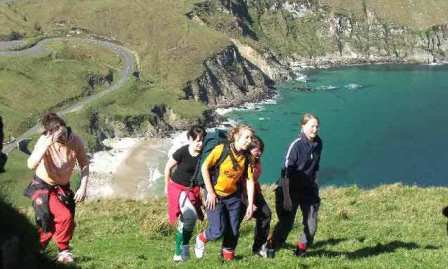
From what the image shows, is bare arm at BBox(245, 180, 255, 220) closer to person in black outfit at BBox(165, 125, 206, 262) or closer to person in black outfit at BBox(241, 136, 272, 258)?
person in black outfit at BBox(241, 136, 272, 258)

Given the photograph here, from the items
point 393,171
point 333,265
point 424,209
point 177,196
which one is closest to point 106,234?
point 177,196

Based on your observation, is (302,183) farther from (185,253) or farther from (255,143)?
(185,253)

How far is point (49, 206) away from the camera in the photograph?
11.4m

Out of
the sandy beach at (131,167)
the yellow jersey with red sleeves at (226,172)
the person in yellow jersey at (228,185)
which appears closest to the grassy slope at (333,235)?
the person in yellow jersey at (228,185)

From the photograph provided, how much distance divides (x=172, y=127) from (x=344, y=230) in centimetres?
18215

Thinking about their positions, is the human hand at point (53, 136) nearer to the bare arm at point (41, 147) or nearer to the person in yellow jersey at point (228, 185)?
the bare arm at point (41, 147)

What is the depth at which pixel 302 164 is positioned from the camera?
517 inches

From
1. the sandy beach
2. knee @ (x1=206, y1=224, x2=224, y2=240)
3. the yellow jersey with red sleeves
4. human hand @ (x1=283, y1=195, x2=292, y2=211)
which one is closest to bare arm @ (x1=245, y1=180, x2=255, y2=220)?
the yellow jersey with red sleeves

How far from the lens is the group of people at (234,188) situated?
12.1 m

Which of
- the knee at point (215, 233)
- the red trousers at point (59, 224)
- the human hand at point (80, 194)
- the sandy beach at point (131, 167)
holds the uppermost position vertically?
the human hand at point (80, 194)

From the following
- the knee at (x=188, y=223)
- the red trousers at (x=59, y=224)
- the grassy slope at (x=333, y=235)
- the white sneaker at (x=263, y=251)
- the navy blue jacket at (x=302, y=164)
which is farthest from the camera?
the white sneaker at (x=263, y=251)

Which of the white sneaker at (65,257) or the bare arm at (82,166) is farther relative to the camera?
the bare arm at (82,166)

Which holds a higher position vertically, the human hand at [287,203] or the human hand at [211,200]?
the human hand at [211,200]

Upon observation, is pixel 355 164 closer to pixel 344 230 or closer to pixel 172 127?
pixel 172 127
